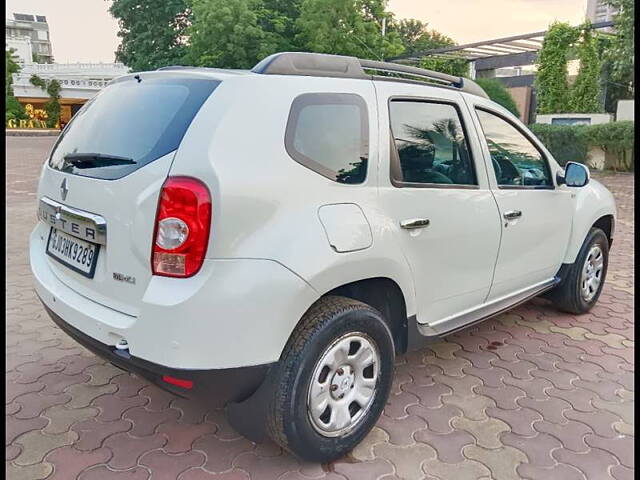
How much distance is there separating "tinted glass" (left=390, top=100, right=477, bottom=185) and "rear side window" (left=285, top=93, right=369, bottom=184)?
237 mm

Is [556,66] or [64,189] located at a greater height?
[556,66]

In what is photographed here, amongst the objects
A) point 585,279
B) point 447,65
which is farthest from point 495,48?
point 585,279

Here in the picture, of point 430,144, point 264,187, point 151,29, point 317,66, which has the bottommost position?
point 264,187

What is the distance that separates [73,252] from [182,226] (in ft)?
2.53

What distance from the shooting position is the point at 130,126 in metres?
2.38

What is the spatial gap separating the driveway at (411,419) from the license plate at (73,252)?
0.84m

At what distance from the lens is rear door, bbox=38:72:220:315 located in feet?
6.86

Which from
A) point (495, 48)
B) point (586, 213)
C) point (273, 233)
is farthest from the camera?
point (495, 48)

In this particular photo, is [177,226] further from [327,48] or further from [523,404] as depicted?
[327,48]

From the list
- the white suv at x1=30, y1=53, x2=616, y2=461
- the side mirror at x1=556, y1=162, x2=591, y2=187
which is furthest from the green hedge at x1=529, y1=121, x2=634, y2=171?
the white suv at x1=30, y1=53, x2=616, y2=461

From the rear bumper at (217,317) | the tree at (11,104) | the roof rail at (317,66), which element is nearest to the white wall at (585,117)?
the roof rail at (317,66)

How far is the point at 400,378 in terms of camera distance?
3.26 meters

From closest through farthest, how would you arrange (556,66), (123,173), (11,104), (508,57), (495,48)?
(123,173), (556,66), (495,48), (508,57), (11,104)

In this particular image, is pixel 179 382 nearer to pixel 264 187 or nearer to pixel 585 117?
pixel 264 187
